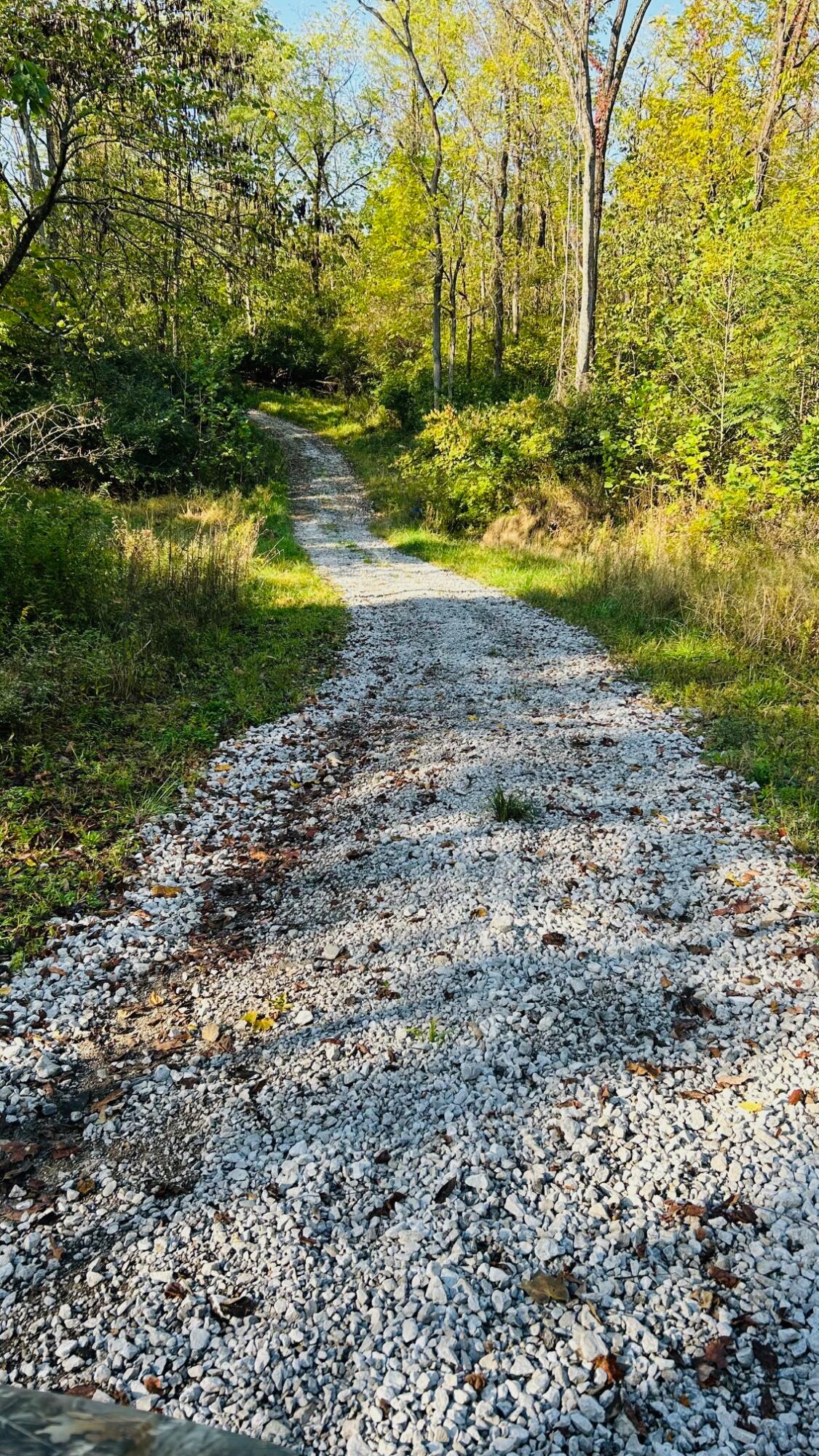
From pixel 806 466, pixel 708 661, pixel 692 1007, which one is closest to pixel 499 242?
pixel 806 466

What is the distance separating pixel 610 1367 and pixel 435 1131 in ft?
3.26

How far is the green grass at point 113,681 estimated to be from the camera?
4795mm

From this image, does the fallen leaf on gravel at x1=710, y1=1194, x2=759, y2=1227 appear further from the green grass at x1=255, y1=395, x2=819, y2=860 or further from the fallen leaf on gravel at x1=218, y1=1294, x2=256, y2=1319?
the green grass at x1=255, y1=395, x2=819, y2=860

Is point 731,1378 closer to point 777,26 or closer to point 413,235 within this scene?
point 777,26

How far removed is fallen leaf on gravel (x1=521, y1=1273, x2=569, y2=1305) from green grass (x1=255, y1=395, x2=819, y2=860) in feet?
10.5

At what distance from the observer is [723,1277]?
240cm

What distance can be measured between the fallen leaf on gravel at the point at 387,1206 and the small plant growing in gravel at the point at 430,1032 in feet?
2.53

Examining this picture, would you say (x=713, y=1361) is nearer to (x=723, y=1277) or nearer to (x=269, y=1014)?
(x=723, y=1277)

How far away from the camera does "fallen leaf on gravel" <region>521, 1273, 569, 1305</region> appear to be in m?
2.35

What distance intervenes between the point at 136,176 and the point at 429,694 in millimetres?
8910

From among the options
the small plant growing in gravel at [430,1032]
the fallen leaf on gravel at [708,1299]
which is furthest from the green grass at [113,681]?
the fallen leaf on gravel at [708,1299]

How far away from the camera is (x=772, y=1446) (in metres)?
1.98

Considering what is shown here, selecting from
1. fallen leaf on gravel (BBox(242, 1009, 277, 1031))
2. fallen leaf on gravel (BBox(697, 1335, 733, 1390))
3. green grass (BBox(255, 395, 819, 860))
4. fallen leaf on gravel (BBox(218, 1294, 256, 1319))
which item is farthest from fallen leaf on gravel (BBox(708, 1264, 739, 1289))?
green grass (BBox(255, 395, 819, 860))

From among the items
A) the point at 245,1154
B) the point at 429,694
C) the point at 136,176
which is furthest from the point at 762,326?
the point at 245,1154
